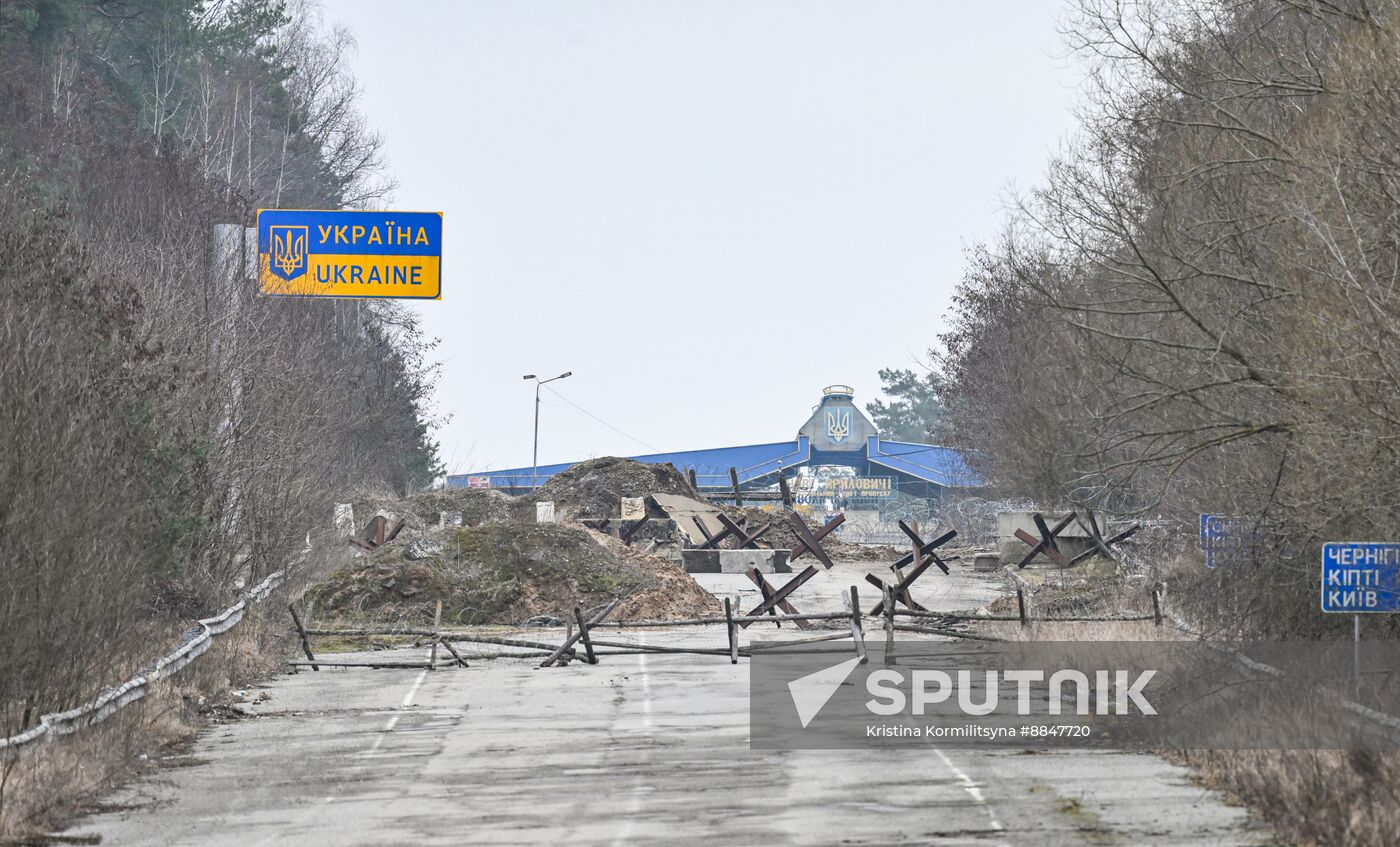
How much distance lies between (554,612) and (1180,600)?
1846 centimetres

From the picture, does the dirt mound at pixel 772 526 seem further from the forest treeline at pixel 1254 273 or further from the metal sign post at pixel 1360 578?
the metal sign post at pixel 1360 578

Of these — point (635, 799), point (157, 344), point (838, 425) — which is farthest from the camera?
point (838, 425)

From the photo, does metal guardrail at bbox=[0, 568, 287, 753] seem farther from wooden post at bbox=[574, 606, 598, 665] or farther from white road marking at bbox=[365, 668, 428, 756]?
wooden post at bbox=[574, 606, 598, 665]

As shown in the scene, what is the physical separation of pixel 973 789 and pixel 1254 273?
1029 cm

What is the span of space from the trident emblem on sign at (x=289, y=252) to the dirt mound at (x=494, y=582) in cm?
840

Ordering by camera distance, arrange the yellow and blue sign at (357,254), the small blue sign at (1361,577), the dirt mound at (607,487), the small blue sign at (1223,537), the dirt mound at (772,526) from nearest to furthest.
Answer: the small blue sign at (1361,577) < the small blue sign at (1223,537) < the yellow and blue sign at (357,254) < the dirt mound at (772,526) < the dirt mound at (607,487)

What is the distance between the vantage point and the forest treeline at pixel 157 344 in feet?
62.1

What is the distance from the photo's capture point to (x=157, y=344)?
29938 mm

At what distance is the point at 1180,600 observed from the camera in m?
29.4

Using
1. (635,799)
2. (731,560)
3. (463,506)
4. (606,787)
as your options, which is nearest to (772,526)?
(463,506)

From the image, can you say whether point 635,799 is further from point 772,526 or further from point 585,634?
point 772,526

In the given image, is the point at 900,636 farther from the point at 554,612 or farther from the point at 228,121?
the point at 228,121

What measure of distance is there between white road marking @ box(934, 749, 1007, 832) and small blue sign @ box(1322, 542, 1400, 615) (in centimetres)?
379

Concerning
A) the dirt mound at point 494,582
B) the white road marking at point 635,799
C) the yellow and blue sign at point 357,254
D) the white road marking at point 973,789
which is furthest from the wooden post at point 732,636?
the dirt mound at point 494,582
